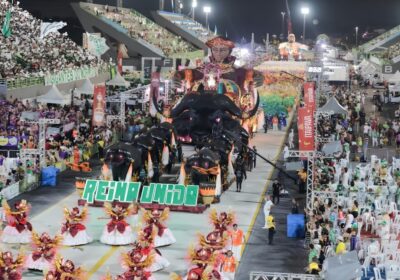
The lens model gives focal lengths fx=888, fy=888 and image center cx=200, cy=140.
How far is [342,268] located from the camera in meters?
17.3

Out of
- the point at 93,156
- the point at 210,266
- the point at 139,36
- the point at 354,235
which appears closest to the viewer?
the point at 210,266

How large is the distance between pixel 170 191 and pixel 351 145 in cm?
1618

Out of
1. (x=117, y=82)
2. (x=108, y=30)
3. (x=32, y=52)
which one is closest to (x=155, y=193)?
(x=117, y=82)

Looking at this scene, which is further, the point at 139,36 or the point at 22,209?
the point at 139,36

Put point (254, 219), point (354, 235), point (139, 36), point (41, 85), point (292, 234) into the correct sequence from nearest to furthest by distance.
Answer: point (354, 235) < point (292, 234) < point (254, 219) < point (41, 85) < point (139, 36)

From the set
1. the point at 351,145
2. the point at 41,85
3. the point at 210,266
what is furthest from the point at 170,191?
the point at 41,85

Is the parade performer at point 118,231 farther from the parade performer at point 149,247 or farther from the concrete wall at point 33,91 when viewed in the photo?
the concrete wall at point 33,91

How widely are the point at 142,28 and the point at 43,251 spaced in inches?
2632

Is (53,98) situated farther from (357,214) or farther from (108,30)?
(108,30)

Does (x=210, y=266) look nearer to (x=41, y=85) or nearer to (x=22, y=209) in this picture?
(x=22, y=209)

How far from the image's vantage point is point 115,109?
5291 cm

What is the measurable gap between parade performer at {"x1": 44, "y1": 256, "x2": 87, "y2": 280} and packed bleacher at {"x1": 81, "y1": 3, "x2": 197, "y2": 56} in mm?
63559

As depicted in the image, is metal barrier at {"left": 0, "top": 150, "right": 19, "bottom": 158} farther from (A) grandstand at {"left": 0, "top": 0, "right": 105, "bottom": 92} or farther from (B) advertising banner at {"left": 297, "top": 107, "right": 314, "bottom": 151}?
(B) advertising banner at {"left": 297, "top": 107, "right": 314, "bottom": 151}

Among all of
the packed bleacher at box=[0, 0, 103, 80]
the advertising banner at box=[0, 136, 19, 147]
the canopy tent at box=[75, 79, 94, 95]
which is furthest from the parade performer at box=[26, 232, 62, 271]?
the canopy tent at box=[75, 79, 94, 95]
